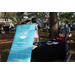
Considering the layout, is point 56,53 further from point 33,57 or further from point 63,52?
point 33,57

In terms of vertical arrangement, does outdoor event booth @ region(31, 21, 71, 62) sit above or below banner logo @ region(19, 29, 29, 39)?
below

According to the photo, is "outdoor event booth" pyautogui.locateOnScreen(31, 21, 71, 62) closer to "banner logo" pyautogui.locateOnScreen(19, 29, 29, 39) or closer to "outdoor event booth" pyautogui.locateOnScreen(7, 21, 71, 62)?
"outdoor event booth" pyautogui.locateOnScreen(7, 21, 71, 62)

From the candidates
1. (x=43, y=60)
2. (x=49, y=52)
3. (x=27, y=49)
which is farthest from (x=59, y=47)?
(x=27, y=49)

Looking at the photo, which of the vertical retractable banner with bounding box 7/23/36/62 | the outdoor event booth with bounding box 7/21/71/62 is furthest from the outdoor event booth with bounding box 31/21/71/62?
the vertical retractable banner with bounding box 7/23/36/62

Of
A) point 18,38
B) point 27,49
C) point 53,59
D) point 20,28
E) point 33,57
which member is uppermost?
point 20,28

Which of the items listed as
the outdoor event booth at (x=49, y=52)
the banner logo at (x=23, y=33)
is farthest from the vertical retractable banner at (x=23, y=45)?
the outdoor event booth at (x=49, y=52)

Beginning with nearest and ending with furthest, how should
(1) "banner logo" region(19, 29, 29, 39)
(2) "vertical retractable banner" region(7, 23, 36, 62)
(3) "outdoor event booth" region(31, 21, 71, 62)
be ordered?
1. (2) "vertical retractable banner" region(7, 23, 36, 62)
2. (1) "banner logo" region(19, 29, 29, 39)
3. (3) "outdoor event booth" region(31, 21, 71, 62)

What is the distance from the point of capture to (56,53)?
175 inches

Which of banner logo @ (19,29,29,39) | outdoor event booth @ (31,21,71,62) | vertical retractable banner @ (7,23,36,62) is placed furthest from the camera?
outdoor event booth @ (31,21,71,62)

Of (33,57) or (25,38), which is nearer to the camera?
(25,38)

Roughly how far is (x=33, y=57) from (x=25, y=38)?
105 cm

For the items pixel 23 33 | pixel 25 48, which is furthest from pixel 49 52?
pixel 23 33

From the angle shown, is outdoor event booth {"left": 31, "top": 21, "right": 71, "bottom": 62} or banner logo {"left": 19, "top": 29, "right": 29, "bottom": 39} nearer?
banner logo {"left": 19, "top": 29, "right": 29, "bottom": 39}

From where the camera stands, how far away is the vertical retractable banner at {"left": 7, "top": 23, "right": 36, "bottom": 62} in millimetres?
3139
